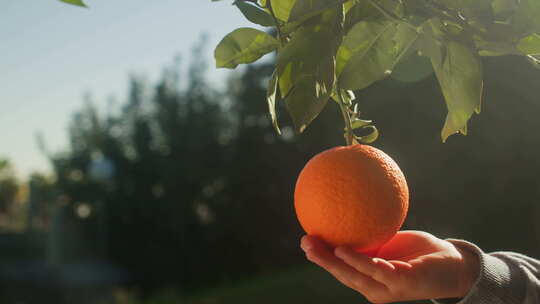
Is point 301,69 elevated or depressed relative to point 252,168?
elevated

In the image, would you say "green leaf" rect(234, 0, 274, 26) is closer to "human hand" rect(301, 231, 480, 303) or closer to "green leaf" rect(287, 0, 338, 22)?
"green leaf" rect(287, 0, 338, 22)

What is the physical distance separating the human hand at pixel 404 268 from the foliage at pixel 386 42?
0.68 feet

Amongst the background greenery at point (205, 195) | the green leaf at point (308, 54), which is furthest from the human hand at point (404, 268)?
the background greenery at point (205, 195)

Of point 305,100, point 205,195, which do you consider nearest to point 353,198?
point 305,100

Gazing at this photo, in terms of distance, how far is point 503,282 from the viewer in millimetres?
903

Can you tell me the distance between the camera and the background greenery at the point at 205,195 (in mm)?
7461

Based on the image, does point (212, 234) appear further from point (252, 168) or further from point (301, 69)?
point (301, 69)

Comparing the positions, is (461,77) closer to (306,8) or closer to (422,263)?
(306,8)

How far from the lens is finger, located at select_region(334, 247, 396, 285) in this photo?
0.67m

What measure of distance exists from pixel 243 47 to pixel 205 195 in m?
8.30

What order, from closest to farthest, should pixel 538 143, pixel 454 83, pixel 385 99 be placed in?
pixel 454 83 → pixel 538 143 → pixel 385 99

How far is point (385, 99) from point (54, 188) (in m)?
6.22

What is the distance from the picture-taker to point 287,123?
891 centimetres

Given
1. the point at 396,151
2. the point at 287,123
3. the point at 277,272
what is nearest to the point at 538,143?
the point at 396,151
